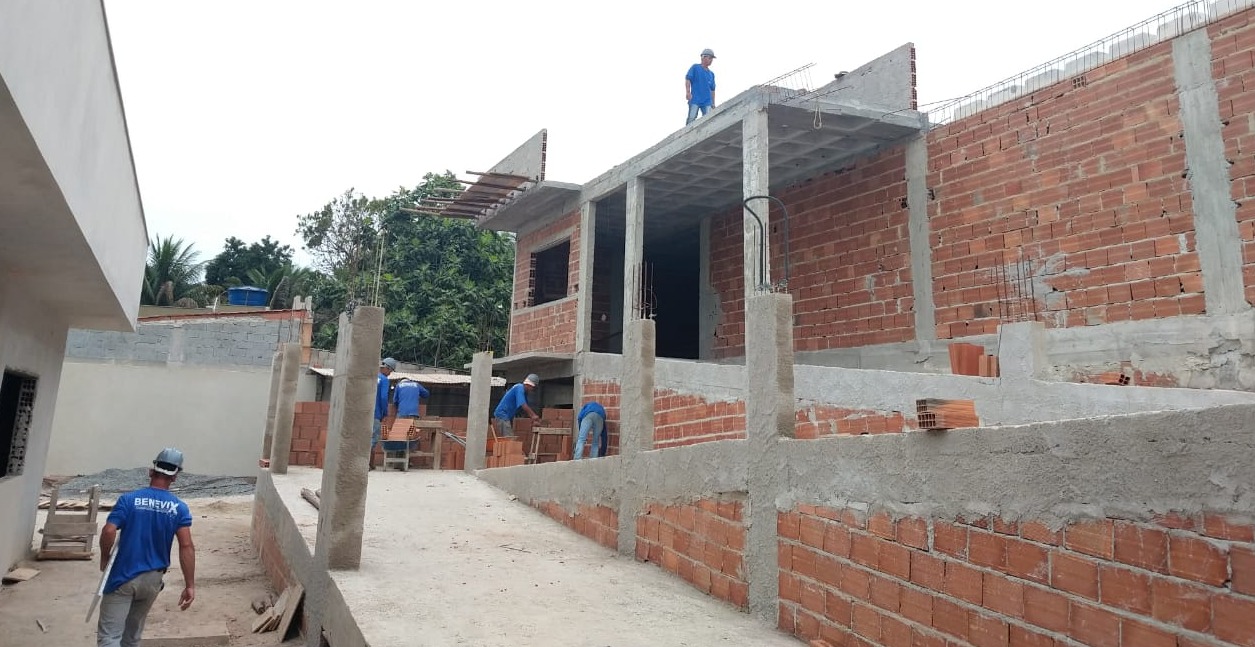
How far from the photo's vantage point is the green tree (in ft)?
110

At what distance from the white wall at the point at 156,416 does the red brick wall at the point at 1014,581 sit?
15.9 meters

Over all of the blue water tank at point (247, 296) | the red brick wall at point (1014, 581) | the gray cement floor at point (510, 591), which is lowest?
the gray cement floor at point (510, 591)

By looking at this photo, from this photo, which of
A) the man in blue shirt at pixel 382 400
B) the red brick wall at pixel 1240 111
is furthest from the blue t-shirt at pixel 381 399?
the red brick wall at pixel 1240 111

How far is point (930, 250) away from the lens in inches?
397

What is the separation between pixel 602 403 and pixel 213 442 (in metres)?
9.80

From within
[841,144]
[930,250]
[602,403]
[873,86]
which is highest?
[873,86]

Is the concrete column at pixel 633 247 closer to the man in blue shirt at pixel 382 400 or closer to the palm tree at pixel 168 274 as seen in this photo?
the man in blue shirt at pixel 382 400

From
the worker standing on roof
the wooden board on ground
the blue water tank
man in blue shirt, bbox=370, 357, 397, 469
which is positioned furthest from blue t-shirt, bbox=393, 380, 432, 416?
the blue water tank

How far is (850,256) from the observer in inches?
441

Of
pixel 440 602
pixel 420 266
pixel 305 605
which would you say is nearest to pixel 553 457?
A: pixel 305 605

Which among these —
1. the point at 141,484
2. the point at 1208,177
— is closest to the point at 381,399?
the point at 141,484

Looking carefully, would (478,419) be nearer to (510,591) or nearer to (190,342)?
(510,591)

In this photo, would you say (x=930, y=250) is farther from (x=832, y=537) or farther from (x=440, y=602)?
(x=440, y=602)

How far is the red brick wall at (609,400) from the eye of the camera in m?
11.7
